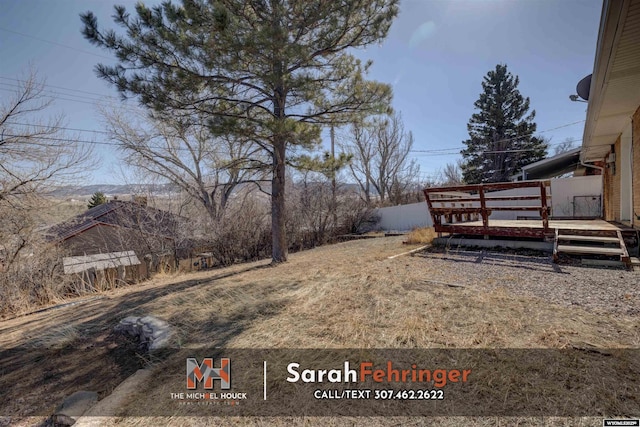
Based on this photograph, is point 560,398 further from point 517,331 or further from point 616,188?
point 616,188

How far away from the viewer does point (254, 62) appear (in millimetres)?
5344

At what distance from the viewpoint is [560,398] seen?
59.3 inches

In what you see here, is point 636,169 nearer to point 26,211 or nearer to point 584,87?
point 584,87

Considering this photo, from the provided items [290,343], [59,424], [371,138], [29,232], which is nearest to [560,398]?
[290,343]

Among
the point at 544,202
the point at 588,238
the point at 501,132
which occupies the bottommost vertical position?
the point at 588,238

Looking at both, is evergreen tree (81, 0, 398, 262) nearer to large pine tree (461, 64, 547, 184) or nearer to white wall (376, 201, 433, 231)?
white wall (376, 201, 433, 231)

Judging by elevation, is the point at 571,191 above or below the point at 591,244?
above

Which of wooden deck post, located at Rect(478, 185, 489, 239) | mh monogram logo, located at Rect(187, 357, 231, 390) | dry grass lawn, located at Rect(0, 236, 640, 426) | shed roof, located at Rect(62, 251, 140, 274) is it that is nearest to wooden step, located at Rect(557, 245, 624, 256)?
dry grass lawn, located at Rect(0, 236, 640, 426)

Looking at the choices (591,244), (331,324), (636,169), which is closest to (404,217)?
(636,169)

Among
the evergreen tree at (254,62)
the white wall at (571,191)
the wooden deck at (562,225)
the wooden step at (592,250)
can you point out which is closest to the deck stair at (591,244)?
the wooden step at (592,250)

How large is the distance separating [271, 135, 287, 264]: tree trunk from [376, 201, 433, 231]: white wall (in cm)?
978

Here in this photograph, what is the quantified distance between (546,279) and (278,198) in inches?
192

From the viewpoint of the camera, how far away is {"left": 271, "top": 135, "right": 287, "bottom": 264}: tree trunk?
6262 mm

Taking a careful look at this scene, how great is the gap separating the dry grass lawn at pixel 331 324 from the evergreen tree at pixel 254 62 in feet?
9.99
